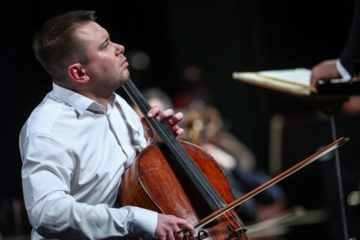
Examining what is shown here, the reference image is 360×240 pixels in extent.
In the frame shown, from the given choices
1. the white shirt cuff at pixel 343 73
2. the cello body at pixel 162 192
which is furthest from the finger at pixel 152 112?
the white shirt cuff at pixel 343 73

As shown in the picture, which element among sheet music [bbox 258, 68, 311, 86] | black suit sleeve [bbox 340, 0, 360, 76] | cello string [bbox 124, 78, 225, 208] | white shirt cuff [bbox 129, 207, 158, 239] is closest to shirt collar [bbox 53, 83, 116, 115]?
cello string [bbox 124, 78, 225, 208]

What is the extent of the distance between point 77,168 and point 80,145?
0.07 meters

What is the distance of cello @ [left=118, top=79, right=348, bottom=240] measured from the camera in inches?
56.4

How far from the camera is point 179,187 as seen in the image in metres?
1.52

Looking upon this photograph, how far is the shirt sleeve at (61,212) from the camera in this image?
1354mm

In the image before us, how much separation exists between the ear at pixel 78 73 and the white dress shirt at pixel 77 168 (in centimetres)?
5

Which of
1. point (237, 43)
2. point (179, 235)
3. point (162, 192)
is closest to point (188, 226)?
point (179, 235)

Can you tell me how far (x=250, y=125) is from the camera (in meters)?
4.85

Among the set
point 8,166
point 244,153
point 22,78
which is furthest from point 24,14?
point 244,153

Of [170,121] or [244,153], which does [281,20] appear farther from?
[170,121]

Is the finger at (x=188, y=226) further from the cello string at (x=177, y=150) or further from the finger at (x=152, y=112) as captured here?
the finger at (x=152, y=112)

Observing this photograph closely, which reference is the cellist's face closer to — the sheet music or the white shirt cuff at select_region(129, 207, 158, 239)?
the white shirt cuff at select_region(129, 207, 158, 239)

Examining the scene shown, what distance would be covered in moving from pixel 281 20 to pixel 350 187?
6.82 ft

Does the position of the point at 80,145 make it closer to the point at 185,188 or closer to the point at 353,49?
the point at 185,188
